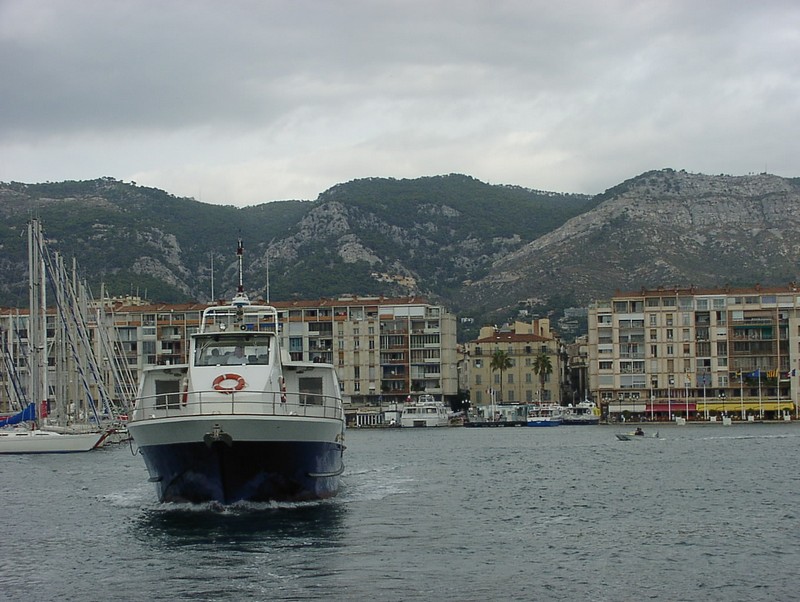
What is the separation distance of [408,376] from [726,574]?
461ft

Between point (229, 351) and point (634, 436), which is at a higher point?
point (229, 351)

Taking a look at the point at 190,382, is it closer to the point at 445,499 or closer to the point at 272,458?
the point at 272,458

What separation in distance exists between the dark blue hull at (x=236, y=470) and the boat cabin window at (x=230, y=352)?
3.75 m

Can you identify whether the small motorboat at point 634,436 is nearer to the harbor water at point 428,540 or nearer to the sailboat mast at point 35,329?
the harbor water at point 428,540

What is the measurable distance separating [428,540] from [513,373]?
5940 inches

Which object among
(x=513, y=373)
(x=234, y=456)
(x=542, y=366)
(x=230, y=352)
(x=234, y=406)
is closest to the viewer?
(x=234, y=456)

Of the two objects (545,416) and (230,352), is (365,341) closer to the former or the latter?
(545,416)

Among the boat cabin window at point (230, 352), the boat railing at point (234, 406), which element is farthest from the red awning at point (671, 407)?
the boat cabin window at point (230, 352)

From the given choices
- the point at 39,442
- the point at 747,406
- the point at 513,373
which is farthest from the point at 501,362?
the point at 39,442

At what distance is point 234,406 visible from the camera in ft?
136

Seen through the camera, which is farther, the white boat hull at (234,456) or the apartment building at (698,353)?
the apartment building at (698,353)

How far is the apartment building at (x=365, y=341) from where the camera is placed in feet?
559

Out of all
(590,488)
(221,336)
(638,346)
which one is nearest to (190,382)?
(221,336)

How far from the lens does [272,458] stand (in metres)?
41.1
